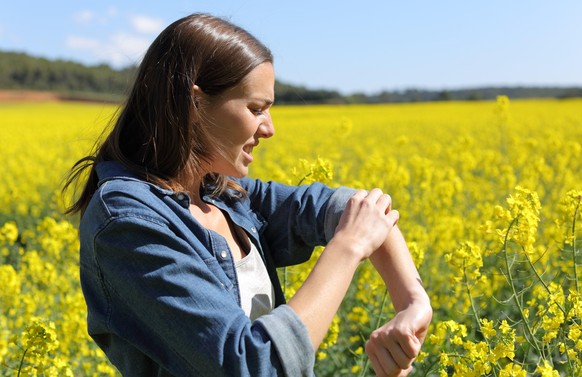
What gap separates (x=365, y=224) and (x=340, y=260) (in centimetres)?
10

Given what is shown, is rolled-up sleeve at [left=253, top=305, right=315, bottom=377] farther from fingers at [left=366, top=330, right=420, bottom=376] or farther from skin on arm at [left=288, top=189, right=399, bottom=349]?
fingers at [left=366, top=330, right=420, bottom=376]

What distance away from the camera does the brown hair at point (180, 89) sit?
4.14ft

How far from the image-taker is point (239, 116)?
1.27 meters

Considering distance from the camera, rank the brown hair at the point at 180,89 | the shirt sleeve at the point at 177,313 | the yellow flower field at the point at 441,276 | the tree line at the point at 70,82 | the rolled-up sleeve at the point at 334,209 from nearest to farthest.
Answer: the shirt sleeve at the point at 177,313, the brown hair at the point at 180,89, the rolled-up sleeve at the point at 334,209, the yellow flower field at the point at 441,276, the tree line at the point at 70,82

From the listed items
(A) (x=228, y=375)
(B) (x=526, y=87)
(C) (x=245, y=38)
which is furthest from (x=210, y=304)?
(B) (x=526, y=87)

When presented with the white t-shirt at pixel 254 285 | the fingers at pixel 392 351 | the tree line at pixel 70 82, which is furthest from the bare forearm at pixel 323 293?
the tree line at pixel 70 82

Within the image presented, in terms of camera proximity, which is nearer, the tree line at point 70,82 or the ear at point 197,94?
the ear at point 197,94

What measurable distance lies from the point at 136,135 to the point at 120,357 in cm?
42

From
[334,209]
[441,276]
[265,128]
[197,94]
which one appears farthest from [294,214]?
[441,276]

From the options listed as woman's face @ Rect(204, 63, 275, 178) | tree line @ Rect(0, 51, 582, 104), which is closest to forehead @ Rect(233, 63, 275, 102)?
woman's face @ Rect(204, 63, 275, 178)

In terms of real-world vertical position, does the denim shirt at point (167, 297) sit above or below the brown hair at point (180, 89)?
below

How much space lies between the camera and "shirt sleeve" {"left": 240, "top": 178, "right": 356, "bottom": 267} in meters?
1.45

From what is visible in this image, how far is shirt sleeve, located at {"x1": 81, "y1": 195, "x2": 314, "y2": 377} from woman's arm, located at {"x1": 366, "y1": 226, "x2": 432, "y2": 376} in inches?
6.2

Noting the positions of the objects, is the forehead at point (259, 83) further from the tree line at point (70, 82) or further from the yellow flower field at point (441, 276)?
the tree line at point (70, 82)
